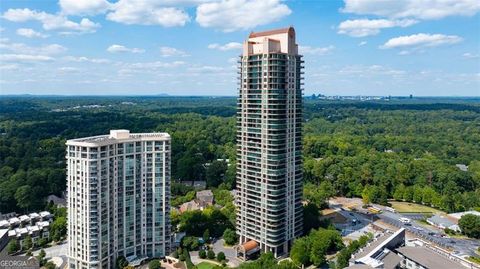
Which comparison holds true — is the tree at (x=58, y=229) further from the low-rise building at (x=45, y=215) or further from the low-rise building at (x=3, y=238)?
the low-rise building at (x=3, y=238)

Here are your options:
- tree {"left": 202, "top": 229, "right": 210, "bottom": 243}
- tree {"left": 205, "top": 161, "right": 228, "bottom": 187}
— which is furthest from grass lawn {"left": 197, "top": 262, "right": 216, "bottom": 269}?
tree {"left": 205, "top": 161, "right": 228, "bottom": 187}

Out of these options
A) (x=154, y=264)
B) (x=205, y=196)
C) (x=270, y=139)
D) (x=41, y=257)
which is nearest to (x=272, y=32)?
(x=270, y=139)

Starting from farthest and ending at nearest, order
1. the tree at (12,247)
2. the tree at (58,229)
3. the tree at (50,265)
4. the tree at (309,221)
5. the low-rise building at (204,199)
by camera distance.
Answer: the low-rise building at (204,199), the tree at (309,221), the tree at (58,229), the tree at (12,247), the tree at (50,265)

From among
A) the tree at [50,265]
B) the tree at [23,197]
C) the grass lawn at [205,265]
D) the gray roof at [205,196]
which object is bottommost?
the grass lawn at [205,265]

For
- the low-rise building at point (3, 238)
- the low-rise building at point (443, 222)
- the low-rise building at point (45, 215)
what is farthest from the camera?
the low-rise building at point (443, 222)

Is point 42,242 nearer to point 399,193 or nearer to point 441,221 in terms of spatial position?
point 441,221

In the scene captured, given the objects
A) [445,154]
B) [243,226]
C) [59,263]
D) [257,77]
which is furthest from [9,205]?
[445,154]

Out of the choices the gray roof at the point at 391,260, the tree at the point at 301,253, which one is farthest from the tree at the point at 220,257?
the gray roof at the point at 391,260
